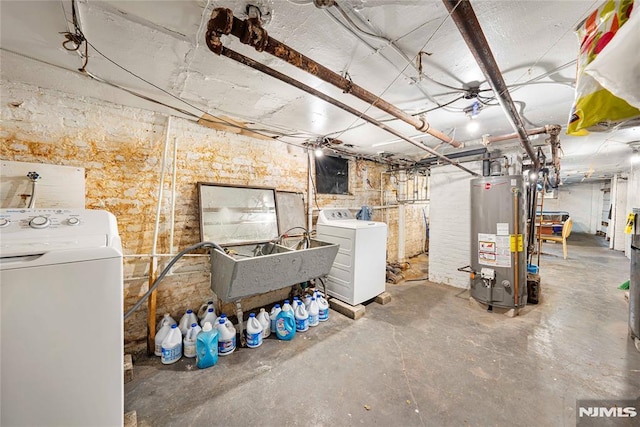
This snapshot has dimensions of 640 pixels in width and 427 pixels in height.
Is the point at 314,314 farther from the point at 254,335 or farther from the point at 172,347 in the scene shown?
the point at 172,347

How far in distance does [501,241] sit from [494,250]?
0.14 metres

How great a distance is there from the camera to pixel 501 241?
2963 millimetres

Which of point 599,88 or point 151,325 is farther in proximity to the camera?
point 151,325

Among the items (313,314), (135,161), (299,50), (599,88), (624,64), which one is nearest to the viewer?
(624,64)

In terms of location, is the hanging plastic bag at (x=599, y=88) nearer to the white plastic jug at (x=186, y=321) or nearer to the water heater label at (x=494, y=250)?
the water heater label at (x=494, y=250)

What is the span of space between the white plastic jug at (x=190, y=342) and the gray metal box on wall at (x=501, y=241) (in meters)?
3.53

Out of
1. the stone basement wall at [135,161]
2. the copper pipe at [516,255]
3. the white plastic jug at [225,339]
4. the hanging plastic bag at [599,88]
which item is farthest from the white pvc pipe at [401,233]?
the hanging plastic bag at [599,88]

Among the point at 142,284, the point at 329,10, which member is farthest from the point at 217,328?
the point at 329,10

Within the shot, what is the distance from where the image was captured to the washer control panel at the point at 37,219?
3.98 ft

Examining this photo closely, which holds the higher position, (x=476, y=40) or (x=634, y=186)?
(x=476, y=40)

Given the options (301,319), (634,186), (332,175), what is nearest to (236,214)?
(301,319)

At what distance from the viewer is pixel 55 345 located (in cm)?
89

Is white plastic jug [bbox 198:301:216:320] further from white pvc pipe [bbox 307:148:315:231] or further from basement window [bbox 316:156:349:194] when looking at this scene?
basement window [bbox 316:156:349:194]

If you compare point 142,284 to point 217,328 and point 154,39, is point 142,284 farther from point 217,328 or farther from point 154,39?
point 154,39
